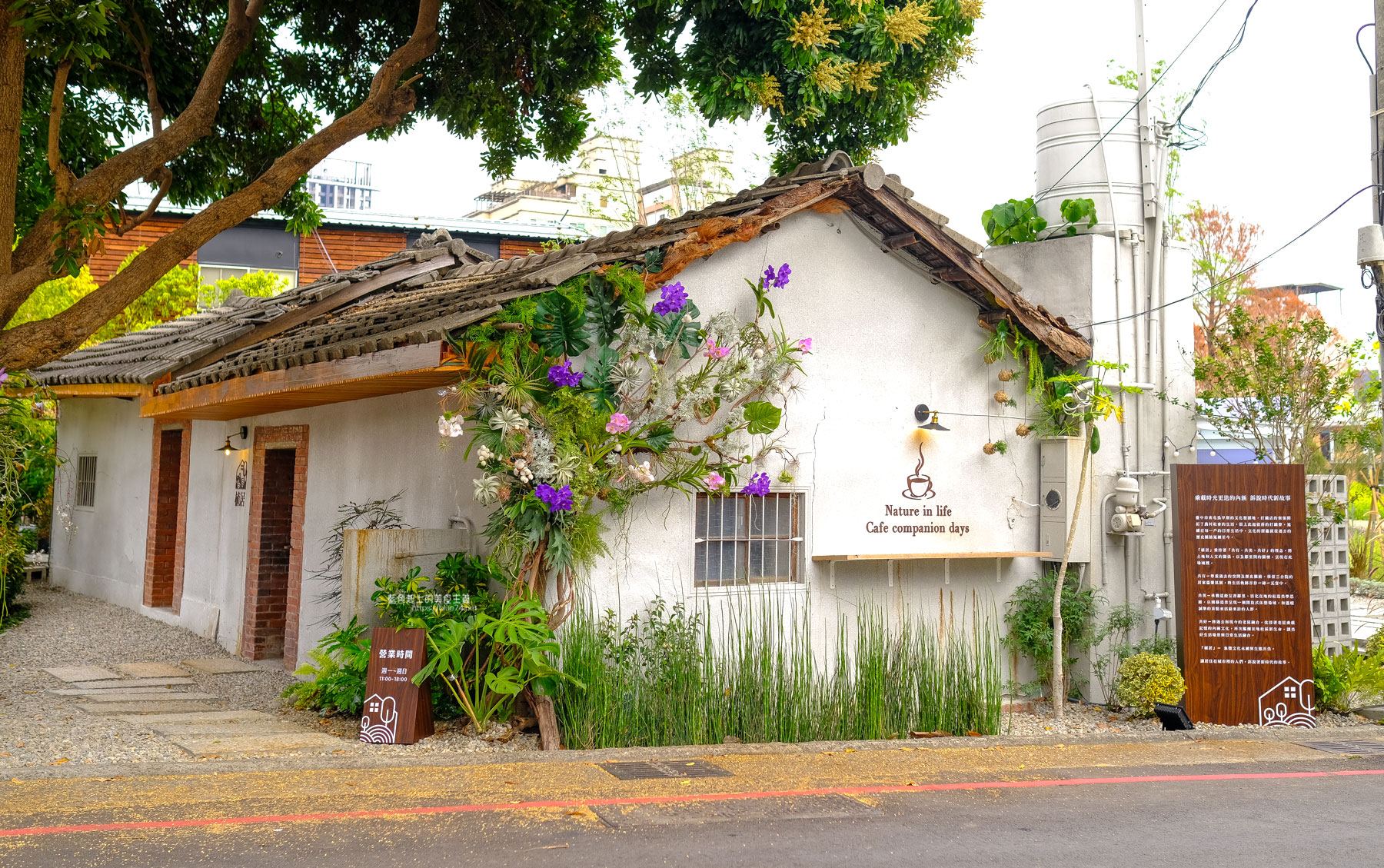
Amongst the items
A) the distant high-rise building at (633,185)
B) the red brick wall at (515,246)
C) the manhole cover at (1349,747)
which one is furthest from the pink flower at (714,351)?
the red brick wall at (515,246)

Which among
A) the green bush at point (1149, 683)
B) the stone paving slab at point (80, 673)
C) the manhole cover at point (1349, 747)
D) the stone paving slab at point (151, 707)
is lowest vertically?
the manhole cover at point (1349, 747)

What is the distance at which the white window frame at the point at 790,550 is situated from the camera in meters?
8.32

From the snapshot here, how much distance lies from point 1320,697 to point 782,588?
4.56 metres

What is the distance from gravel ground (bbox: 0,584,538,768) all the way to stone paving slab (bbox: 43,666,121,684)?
9 cm

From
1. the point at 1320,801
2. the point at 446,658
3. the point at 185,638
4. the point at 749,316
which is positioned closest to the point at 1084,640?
the point at 1320,801

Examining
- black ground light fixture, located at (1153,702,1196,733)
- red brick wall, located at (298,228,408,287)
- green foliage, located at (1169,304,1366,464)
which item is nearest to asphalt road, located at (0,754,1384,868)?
black ground light fixture, located at (1153,702,1196,733)

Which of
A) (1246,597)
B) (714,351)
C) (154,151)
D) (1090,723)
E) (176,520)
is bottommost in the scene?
(1090,723)

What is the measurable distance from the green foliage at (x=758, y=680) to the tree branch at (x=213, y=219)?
3714 millimetres

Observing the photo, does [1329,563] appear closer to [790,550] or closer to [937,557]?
[937,557]

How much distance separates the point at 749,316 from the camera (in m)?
8.48

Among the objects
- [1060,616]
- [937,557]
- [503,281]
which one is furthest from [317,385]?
[1060,616]

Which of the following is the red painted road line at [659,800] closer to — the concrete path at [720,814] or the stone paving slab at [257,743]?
the concrete path at [720,814]

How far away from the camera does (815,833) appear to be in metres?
5.32

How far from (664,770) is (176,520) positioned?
9.13 metres
